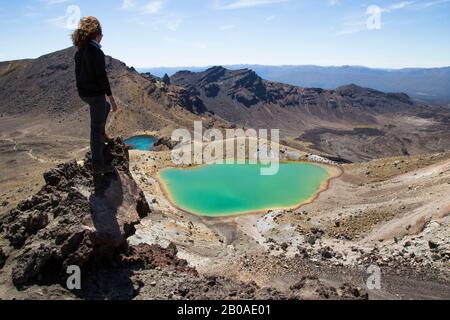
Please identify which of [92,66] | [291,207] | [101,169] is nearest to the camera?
[92,66]

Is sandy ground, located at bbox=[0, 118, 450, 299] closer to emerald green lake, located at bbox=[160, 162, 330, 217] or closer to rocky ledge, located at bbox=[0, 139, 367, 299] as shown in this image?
emerald green lake, located at bbox=[160, 162, 330, 217]

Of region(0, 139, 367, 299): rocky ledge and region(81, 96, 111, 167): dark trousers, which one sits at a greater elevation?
region(81, 96, 111, 167): dark trousers

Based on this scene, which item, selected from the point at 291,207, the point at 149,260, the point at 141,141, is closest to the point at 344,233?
the point at 291,207

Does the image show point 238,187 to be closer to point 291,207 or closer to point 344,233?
point 291,207

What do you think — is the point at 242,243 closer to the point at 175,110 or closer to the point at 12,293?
the point at 12,293

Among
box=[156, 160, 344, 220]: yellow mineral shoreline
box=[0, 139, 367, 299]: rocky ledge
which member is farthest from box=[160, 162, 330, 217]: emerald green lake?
box=[0, 139, 367, 299]: rocky ledge

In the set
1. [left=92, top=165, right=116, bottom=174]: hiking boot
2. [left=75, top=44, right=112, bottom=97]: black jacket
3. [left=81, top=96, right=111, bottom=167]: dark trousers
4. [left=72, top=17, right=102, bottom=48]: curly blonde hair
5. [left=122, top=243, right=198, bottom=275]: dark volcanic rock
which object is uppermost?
[left=72, top=17, right=102, bottom=48]: curly blonde hair

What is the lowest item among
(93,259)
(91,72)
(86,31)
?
(93,259)
